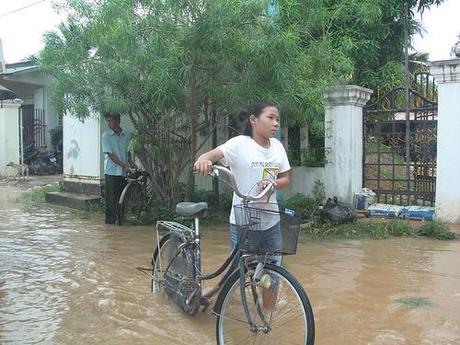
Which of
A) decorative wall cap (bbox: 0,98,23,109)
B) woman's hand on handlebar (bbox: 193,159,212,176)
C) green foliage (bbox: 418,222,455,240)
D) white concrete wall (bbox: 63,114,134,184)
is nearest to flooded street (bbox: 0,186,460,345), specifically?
green foliage (bbox: 418,222,455,240)

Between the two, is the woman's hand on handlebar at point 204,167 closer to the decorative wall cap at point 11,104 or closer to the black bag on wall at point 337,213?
the black bag on wall at point 337,213

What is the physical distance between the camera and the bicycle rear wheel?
8.60m

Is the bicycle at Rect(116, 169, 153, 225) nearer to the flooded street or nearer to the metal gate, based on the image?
the flooded street

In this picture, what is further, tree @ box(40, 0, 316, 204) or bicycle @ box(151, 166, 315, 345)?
tree @ box(40, 0, 316, 204)

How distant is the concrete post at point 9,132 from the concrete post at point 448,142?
12.8 meters

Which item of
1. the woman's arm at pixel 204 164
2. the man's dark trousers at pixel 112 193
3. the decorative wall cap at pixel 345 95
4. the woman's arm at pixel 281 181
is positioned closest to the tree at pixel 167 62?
the man's dark trousers at pixel 112 193

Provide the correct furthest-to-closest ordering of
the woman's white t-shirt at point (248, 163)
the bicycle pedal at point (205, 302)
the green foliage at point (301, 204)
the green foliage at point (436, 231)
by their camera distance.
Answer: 1. the green foliage at point (301, 204)
2. the green foliage at point (436, 231)
3. the bicycle pedal at point (205, 302)
4. the woman's white t-shirt at point (248, 163)

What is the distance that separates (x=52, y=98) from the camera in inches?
327

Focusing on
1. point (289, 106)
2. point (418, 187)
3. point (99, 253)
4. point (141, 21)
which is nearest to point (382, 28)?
point (418, 187)

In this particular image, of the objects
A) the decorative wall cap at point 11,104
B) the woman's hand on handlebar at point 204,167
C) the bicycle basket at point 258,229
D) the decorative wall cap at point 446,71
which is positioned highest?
the decorative wall cap at point 11,104

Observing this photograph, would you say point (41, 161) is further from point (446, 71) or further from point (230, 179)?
point (230, 179)

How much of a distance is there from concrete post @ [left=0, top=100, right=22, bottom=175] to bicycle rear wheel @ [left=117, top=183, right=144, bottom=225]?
29.3ft

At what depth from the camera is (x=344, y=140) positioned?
345 inches

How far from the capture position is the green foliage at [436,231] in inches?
290
